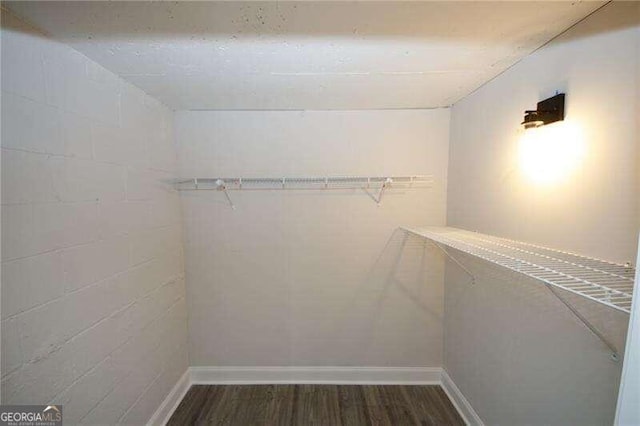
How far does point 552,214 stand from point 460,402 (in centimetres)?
153

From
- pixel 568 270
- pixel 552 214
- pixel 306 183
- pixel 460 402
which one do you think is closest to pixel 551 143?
pixel 552 214

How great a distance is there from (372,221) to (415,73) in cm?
106

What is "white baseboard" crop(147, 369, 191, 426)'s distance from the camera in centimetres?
168

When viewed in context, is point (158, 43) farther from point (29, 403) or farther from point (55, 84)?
point (29, 403)

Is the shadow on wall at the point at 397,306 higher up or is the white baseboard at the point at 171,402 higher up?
the shadow on wall at the point at 397,306

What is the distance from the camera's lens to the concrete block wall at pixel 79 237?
918 mm

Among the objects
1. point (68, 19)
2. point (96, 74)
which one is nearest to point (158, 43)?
Answer: point (68, 19)

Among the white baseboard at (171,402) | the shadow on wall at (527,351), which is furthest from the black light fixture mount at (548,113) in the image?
the white baseboard at (171,402)

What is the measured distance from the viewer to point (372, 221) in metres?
2.03

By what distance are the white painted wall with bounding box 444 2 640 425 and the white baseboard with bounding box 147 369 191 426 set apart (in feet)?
6.93

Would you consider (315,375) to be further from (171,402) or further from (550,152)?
(550,152)

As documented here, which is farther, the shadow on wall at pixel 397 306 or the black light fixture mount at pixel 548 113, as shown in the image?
the shadow on wall at pixel 397 306

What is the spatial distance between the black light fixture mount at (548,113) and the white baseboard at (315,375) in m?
1.97

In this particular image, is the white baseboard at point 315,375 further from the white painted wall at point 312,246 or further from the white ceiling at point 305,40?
the white ceiling at point 305,40
